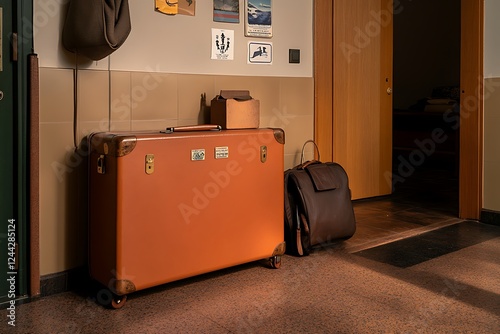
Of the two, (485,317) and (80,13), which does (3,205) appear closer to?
(80,13)

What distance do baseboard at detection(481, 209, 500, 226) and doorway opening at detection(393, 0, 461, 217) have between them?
4.99 ft

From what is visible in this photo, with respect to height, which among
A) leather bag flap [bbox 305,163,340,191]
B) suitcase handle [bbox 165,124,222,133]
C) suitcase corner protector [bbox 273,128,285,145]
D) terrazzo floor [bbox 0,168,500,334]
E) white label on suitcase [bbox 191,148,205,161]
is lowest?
terrazzo floor [bbox 0,168,500,334]

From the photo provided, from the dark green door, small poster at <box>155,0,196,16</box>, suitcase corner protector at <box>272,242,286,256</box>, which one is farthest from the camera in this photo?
suitcase corner protector at <box>272,242,286,256</box>

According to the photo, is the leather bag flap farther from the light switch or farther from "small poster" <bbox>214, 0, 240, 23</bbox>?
"small poster" <bbox>214, 0, 240, 23</bbox>

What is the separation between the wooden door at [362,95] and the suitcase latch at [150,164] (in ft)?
6.32

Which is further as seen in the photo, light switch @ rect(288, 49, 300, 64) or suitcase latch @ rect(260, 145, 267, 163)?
light switch @ rect(288, 49, 300, 64)

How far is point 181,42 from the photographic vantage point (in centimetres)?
296

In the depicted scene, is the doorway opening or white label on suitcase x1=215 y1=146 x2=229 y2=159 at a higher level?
the doorway opening

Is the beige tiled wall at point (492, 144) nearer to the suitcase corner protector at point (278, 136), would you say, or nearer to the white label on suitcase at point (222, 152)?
the suitcase corner protector at point (278, 136)

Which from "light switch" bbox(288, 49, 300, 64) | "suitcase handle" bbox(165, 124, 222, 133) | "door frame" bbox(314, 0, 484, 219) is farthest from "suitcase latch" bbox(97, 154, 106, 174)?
"door frame" bbox(314, 0, 484, 219)

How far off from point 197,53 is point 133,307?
1.45m

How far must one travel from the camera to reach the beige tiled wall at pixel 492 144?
388 cm

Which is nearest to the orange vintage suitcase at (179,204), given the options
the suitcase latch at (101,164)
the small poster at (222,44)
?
the suitcase latch at (101,164)

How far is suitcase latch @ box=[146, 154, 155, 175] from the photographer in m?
2.41
